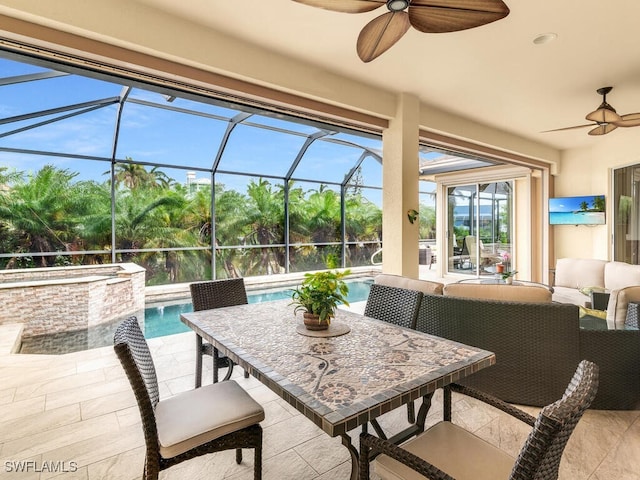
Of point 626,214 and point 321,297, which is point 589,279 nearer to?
point 626,214

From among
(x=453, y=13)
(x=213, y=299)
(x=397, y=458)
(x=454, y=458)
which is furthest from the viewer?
(x=213, y=299)

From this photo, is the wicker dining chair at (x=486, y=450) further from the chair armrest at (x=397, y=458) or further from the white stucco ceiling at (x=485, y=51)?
the white stucco ceiling at (x=485, y=51)

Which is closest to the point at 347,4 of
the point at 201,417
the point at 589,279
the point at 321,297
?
the point at 321,297

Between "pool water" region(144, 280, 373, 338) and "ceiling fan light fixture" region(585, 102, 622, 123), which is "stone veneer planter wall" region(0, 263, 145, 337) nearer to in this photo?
"pool water" region(144, 280, 373, 338)

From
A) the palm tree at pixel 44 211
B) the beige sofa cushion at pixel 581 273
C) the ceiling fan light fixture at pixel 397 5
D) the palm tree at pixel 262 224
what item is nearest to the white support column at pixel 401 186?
the ceiling fan light fixture at pixel 397 5

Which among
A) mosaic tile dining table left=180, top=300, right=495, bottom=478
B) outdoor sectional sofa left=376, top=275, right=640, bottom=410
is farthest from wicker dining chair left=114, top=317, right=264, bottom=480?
outdoor sectional sofa left=376, top=275, right=640, bottom=410

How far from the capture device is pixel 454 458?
130 centimetres

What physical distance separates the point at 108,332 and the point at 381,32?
5.17 meters

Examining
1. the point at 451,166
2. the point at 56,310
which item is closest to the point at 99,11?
the point at 56,310

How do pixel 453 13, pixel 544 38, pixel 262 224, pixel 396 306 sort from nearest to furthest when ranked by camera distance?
pixel 453 13 < pixel 396 306 < pixel 544 38 < pixel 262 224

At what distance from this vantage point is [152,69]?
9.11 ft

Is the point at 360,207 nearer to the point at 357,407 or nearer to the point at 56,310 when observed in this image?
the point at 56,310

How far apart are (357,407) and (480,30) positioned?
3165 mm

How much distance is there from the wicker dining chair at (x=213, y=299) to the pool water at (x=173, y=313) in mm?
2344
